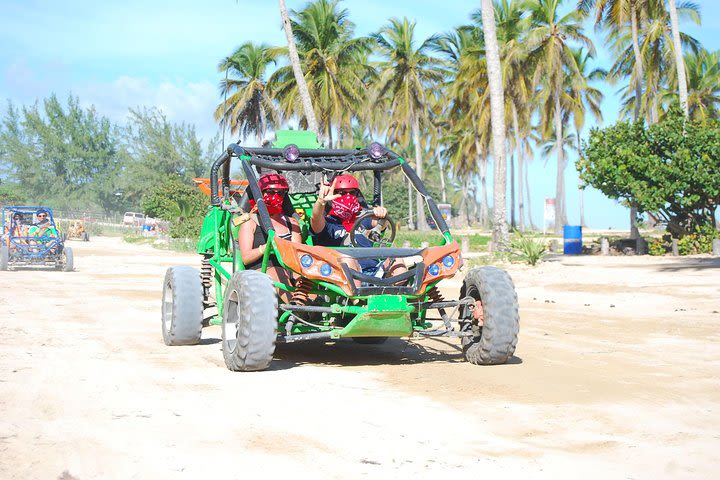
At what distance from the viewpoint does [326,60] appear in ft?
137

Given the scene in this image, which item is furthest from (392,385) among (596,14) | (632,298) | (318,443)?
(596,14)

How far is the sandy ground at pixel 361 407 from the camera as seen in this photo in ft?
14.9

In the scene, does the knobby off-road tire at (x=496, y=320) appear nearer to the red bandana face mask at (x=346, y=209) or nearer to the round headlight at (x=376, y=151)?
the red bandana face mask at (x=346, y=209)

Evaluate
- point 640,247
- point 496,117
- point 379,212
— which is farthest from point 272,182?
point 640,247

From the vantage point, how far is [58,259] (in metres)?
24.2

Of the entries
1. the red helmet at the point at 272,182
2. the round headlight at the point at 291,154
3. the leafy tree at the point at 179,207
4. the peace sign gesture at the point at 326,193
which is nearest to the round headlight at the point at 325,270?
the peace sign gesture at the point at 326,193

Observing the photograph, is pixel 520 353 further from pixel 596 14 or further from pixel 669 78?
pixel 669 78

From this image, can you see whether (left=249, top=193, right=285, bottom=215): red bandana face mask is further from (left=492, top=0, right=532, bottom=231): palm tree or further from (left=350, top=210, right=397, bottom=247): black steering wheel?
(left=492, top=0, right=532, bottom=231): palm tree

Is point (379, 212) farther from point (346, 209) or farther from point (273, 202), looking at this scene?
point (273, 202)

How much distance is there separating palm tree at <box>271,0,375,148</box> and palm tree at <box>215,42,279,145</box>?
7542 mm

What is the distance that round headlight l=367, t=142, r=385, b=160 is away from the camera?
328 inches

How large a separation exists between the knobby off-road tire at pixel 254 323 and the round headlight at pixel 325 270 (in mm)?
451

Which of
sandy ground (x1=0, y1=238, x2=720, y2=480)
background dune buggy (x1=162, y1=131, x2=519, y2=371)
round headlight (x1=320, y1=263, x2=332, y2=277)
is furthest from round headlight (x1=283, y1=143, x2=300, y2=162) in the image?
sandy ground (x1=0, y1=238, x2=720, y2=480)

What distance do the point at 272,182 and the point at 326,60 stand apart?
3477cm
